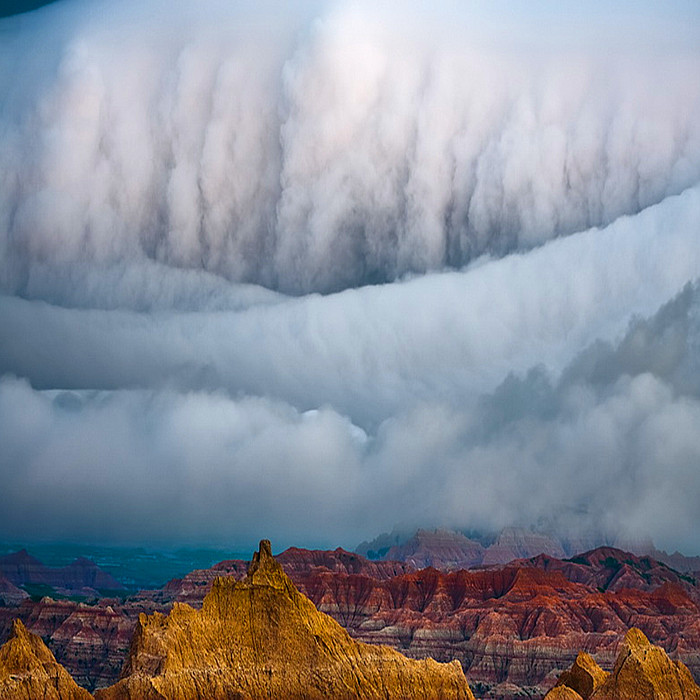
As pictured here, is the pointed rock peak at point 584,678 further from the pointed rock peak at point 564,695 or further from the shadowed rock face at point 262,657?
the shadowed rock face at point 262,657

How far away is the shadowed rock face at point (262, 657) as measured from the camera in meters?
150

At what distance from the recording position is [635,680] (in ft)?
573

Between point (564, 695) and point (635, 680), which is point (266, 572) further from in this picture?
point (635, 680)

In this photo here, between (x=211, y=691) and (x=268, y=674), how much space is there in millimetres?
6202

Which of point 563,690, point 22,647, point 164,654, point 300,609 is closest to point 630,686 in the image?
point 563,690

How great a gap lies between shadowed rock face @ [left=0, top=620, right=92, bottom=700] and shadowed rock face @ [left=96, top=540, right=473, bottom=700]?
359 centimetres

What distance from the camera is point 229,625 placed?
518ft

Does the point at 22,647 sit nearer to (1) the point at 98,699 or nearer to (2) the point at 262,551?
(1) the point at 98,699

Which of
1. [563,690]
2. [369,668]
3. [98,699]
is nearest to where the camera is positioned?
[98,699]

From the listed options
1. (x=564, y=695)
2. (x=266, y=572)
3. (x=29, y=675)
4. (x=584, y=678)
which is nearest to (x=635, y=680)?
(x=564, y=695)

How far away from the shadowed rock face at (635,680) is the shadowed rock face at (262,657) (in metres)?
19.3

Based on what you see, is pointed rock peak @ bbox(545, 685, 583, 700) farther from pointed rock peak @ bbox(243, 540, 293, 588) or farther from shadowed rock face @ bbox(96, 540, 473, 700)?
pointed rock peak @ bbox(243, 540, 293, 588)

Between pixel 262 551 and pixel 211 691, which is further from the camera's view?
pixel 262 551

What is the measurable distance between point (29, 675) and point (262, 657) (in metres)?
22.4
